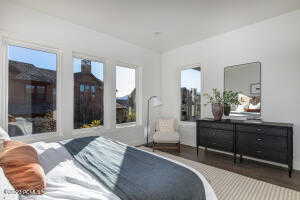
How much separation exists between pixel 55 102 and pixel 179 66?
329cm

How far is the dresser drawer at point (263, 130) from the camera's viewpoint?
9.36ft

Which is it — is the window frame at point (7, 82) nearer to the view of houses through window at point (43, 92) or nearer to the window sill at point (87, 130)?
the view of houses through window at point (43, 92)

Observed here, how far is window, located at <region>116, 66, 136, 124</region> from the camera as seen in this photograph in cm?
445

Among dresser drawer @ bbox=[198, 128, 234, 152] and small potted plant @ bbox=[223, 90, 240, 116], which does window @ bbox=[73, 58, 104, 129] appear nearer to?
dresser drawer @ bbox=[198, 128, 234, 152]

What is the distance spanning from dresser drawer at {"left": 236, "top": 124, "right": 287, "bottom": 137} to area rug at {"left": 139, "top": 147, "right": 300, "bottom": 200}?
32.7 inches

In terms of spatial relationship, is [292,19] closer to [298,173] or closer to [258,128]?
[258,128]

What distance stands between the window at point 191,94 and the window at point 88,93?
2274 millimetres

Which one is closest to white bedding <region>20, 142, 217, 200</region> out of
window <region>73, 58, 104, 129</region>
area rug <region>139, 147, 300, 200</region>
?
area rug <region>139, 147, 300, 200</region>

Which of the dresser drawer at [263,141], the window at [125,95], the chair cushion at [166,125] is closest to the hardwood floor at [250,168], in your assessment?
the dresser drawer at [263,141]

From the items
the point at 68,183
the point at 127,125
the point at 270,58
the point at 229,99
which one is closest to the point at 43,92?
the point at 127,125

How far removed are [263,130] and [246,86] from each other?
1.07 meters

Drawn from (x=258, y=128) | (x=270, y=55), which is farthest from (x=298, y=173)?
(x=270, y=55)

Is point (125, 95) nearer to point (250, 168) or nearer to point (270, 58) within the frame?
point (250, 168)

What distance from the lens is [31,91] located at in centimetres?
314
